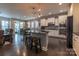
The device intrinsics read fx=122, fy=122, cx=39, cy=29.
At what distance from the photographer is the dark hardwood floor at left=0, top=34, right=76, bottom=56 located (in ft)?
11.4

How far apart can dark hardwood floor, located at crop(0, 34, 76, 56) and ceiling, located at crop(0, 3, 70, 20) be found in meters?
0.65

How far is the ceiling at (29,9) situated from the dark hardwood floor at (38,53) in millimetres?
651

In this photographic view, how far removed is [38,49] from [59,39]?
70 centimetres

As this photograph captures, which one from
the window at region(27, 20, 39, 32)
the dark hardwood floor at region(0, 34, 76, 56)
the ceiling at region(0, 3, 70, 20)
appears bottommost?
the dark hardwood floor at region(0, 34, 76, 56)

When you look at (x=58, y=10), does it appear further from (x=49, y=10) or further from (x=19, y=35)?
(x=19, y=35)

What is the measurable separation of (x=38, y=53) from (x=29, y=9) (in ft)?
4.24

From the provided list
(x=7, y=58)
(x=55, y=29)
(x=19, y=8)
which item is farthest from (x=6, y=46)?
(x=55, y=29)

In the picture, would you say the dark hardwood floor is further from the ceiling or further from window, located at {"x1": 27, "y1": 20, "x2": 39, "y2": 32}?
the ceiling

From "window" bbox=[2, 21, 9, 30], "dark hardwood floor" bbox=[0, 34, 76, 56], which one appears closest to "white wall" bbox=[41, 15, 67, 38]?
"dark hardwood floor" bbox=[0, 34, 76, 56]

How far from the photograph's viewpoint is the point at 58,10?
3.44 meters

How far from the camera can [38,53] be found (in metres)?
3.54

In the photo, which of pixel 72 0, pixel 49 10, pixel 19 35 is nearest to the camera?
pixel 72 0

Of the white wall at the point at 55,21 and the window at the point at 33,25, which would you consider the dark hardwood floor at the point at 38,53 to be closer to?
the white wall at the point at 55,21

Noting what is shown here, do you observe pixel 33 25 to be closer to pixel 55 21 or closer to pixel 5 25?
pixel 55 21
